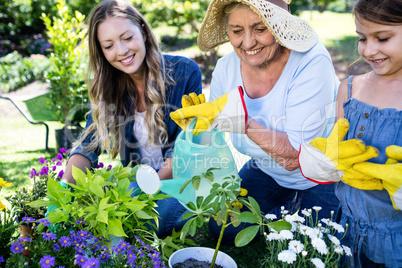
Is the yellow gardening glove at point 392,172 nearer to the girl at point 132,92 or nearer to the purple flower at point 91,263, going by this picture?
the purple flower at point 91,263

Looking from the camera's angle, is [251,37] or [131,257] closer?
[131,257]

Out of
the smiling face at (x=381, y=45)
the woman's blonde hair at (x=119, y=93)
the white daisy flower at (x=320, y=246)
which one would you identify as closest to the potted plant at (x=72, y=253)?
the white daisy flower at (x=320, y=246)

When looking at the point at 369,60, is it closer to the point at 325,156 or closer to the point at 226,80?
the point at 325,156

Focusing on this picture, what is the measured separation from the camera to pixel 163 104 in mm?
2104

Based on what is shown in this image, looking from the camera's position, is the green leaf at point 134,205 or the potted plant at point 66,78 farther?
the potted plant at point 66,78

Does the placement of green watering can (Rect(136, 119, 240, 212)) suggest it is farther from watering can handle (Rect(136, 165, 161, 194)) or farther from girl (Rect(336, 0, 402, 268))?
girl (Rect(336, 0, 402, 268))

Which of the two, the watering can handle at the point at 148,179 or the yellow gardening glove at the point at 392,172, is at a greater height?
the yellow gardening glove at the point at 392,172

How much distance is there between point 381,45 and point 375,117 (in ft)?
0.86

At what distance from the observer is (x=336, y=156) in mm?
1184

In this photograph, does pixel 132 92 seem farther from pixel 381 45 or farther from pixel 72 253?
pixel 381 45

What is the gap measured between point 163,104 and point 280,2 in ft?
2.82

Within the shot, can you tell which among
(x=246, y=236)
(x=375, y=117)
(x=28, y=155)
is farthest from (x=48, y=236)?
(x=28, y=155)

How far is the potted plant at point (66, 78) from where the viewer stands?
3.24 meters

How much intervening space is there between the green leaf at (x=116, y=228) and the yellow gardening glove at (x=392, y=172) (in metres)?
0.83
